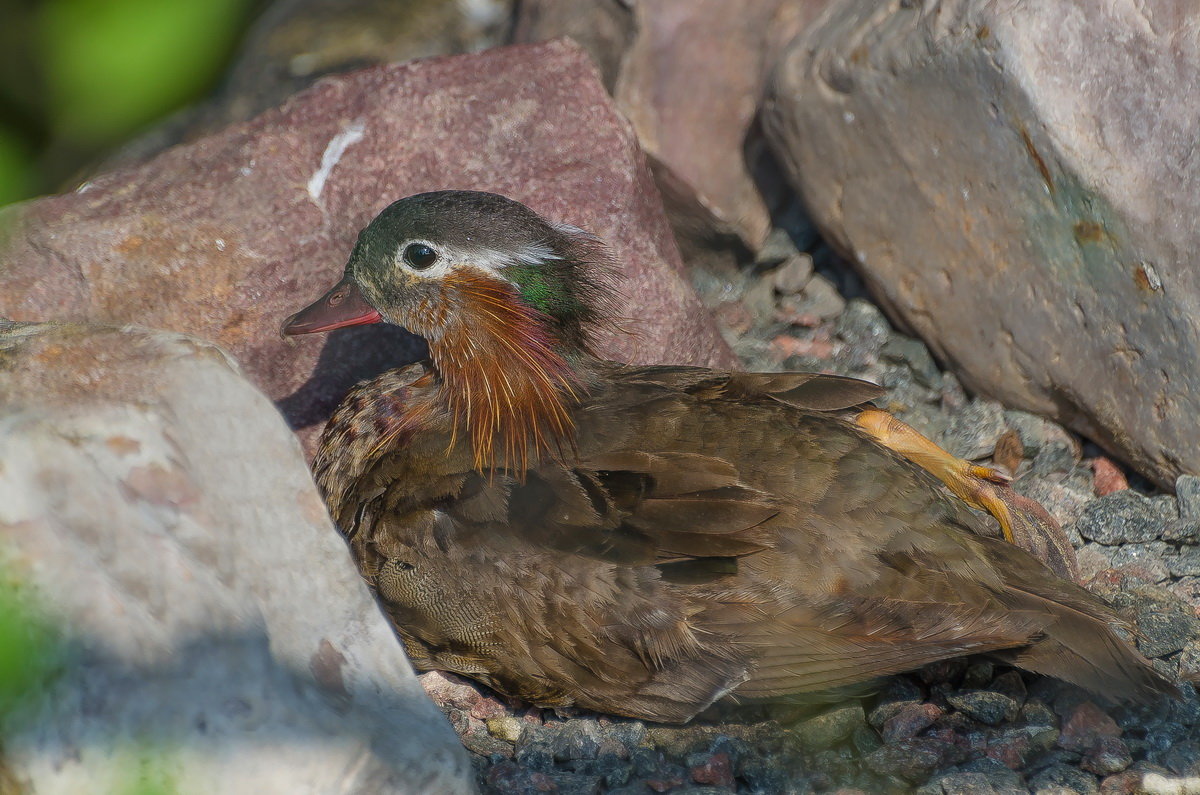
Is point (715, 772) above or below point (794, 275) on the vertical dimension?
below

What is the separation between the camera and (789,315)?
16.1 ft

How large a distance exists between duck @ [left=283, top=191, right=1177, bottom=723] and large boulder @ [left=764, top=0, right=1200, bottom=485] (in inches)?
23.5

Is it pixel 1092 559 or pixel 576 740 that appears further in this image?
pixel 1092 559

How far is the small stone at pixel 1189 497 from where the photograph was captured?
3.56 m

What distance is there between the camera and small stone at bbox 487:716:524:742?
10.4 ft

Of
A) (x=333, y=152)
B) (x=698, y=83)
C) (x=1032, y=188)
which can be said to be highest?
(x=333, y=152)

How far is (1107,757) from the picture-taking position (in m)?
2.88

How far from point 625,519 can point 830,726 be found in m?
0.79

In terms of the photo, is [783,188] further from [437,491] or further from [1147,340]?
[437,491]

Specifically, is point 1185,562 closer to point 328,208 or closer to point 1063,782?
point 1063,782

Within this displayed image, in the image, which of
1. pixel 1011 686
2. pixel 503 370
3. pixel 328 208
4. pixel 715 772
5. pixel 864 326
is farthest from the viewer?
pixel 864 326

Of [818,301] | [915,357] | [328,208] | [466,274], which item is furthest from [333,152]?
[915,357]

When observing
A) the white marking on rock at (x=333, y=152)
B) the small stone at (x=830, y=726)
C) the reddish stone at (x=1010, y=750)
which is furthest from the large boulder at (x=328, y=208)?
the reddish stone at (x=1010, y=750)

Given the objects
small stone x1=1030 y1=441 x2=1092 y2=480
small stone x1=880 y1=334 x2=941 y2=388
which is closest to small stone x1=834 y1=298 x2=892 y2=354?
small stone x1=880 y1=334 x2=941 y2=388
